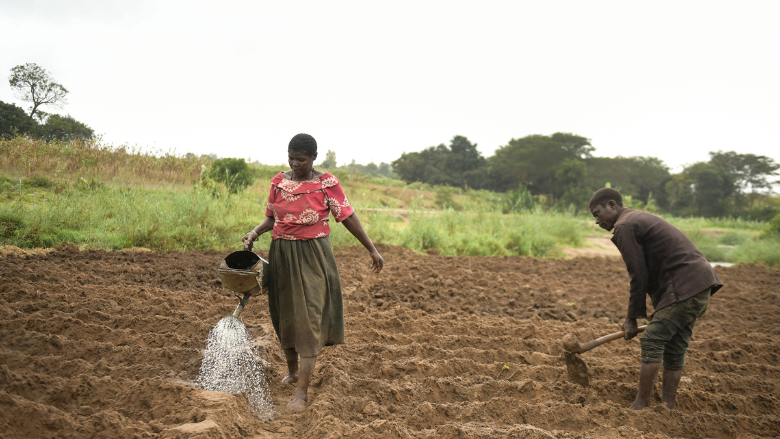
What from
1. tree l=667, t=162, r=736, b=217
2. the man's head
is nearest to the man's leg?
the man's head

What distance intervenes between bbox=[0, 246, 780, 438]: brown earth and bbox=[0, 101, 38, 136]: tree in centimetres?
286

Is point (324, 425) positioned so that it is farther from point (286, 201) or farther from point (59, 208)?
point (59, 208)

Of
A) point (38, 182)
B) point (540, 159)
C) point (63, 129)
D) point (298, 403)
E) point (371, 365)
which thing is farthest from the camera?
point (540, 159)

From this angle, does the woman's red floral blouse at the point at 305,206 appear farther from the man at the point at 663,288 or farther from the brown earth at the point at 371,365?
the man at the point at 663,288

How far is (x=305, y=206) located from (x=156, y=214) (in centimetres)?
682

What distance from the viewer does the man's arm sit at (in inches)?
124

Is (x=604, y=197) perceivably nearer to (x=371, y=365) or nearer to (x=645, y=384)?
(x=645, y=384)

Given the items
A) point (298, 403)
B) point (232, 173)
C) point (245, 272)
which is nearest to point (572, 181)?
point (232, 173)

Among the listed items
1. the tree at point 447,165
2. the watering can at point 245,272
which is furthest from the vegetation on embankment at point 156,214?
the tree at point 447,165

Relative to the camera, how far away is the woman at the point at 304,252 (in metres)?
3.04

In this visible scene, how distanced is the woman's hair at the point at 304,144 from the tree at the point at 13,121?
7816 mm

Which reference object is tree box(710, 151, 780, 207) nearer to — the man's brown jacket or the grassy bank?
the grassy bank

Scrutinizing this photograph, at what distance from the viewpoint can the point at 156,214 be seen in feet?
29.0

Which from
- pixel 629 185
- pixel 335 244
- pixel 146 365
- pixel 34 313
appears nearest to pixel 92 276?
pixel 34 313
